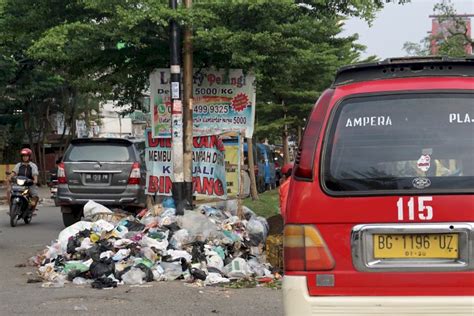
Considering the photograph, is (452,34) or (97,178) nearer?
→ (97,178)

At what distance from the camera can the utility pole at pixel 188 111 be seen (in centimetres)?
1021

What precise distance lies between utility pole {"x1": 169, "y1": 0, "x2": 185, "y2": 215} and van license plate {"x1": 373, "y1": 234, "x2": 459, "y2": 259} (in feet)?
20.6

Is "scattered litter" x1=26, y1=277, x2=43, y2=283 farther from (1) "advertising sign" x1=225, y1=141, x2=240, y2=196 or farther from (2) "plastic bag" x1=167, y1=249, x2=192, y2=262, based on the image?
(1) "advertising sign" x1=225, y1=141, x2=240, y2=196

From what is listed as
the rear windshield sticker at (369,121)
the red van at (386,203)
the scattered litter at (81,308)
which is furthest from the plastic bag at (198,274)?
the rear windshield sticker at (369,121)

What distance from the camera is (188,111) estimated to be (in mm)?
10422

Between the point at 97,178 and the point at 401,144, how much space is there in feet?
31.0

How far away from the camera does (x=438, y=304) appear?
358 centimetres

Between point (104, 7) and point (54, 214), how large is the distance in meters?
9.31

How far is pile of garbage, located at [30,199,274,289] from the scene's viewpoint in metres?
7.79

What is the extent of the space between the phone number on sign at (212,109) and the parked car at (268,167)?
57.4ft

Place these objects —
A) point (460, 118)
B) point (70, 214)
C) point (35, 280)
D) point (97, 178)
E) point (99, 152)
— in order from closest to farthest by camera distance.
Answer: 1. point (460, 118)
2. point (35, 280)
3. point (97, 178)
4. point (99, 152)
5. point (70, 214)

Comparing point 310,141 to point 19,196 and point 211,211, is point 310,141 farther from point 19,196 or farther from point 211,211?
point 19,196

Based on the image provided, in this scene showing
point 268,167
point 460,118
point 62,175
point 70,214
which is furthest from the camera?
point 268,167

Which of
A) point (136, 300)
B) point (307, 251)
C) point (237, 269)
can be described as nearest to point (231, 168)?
point (237, 269)
